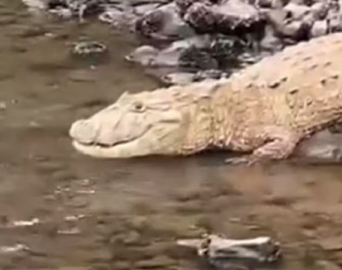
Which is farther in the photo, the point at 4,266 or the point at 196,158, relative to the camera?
the point at 196,158

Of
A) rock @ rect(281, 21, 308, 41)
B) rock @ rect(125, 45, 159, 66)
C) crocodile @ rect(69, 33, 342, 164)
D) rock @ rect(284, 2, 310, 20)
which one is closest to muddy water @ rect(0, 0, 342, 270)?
crocodile @ rect(69, 33, 342, 164)

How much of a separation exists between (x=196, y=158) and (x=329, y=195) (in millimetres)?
926

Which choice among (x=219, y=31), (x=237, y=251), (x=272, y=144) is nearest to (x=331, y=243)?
(x=237, y=251)

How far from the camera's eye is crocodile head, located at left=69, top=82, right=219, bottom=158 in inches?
259

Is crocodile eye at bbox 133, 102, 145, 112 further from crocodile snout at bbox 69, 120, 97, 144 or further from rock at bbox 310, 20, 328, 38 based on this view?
rock at bbox 310, 20, 328, 38

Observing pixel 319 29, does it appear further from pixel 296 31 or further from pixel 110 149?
pixel 110 149

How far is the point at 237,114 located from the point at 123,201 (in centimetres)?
127

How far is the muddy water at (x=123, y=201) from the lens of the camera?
528cm

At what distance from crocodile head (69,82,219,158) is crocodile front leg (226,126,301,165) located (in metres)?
0.27

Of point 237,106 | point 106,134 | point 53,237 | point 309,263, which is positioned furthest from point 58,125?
point 309,263

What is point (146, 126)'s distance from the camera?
6.63m

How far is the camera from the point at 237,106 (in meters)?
6.97

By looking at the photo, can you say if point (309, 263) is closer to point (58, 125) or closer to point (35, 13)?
point (58, 125)

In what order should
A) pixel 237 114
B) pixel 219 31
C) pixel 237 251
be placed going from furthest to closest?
pixel 219 31, pixel 237 114, pixel 237 251
